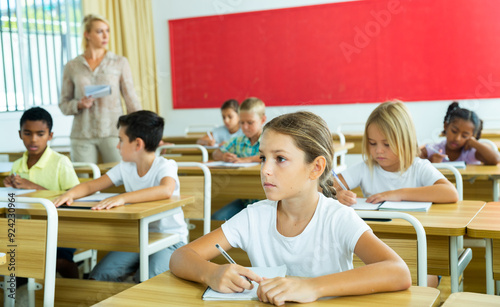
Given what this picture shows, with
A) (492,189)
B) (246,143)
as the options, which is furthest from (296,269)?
(246,143)

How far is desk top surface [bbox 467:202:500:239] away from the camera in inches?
66.5

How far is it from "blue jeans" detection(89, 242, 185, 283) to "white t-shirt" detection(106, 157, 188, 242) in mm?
130

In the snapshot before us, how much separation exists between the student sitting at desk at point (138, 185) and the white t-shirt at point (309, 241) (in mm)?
959

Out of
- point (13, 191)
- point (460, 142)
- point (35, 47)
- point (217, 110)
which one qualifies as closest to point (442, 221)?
point (460, 142)

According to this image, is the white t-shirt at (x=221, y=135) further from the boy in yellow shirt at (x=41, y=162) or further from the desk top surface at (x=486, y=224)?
the desk top surface at (x=486, y=224)

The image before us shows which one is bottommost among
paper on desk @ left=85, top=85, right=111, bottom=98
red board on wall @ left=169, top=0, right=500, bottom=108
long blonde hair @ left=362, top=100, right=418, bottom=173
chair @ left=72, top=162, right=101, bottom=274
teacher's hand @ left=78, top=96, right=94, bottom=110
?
chair @ left=72, top=162, right=101, bottom=274

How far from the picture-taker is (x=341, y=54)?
6570mm

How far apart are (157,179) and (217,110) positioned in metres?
4.72

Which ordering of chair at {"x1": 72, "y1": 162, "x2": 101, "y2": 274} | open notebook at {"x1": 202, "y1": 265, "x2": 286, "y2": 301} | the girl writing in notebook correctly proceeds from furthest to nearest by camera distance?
the girl writing in notebook, chair at {"x1": 72, "y1": 162, "x2": 101, "y2": 274}, open notebook at {"x1": 202, "y1": 265, "x2": 286, "y2": 301}

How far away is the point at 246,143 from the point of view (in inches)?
161

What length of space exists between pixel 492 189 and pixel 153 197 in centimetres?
194

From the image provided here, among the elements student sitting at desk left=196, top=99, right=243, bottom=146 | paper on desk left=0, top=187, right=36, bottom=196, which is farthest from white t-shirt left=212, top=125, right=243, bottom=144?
paper on desk left=0, top=187, right=36, bottom=196

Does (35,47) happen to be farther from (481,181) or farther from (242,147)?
(481,181)

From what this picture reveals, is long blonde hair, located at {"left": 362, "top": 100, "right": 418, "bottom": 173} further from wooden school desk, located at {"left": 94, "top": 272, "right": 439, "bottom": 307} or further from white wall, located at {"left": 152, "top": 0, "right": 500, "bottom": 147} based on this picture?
white wall, located at {"left": 152, "top": 0, "right": 500, "bottom": 147}
